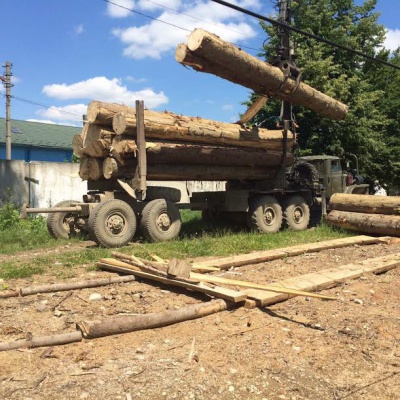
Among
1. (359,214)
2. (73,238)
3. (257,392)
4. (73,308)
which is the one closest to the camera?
(257,392)

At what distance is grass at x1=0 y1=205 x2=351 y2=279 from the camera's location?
7414 mm

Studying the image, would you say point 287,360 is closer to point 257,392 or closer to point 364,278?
point 257,392

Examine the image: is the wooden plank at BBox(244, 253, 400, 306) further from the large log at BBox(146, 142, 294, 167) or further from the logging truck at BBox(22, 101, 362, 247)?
the large log at BBox(146, 142, 294, 167)

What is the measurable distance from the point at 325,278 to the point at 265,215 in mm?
6468

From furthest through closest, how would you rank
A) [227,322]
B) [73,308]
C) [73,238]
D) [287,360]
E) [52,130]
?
1. [52,130]
2. [73,238]
3. [73,308]
4. [227,322]
5. [287,360]

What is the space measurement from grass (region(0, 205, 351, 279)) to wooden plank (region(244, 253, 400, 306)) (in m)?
2.41

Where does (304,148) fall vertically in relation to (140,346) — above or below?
above

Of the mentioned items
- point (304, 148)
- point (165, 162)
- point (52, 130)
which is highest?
point (52, 130)

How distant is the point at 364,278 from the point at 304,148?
16.6m

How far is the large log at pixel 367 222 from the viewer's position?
36.3 feet

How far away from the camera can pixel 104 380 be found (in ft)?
11.1

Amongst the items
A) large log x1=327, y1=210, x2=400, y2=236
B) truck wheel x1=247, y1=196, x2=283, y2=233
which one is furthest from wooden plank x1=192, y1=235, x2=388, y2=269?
truck wheel x1=247, y1=196, x2=283, y2=233

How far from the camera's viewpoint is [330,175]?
16.2 metres

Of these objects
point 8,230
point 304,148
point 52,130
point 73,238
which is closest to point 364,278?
point 73,238
